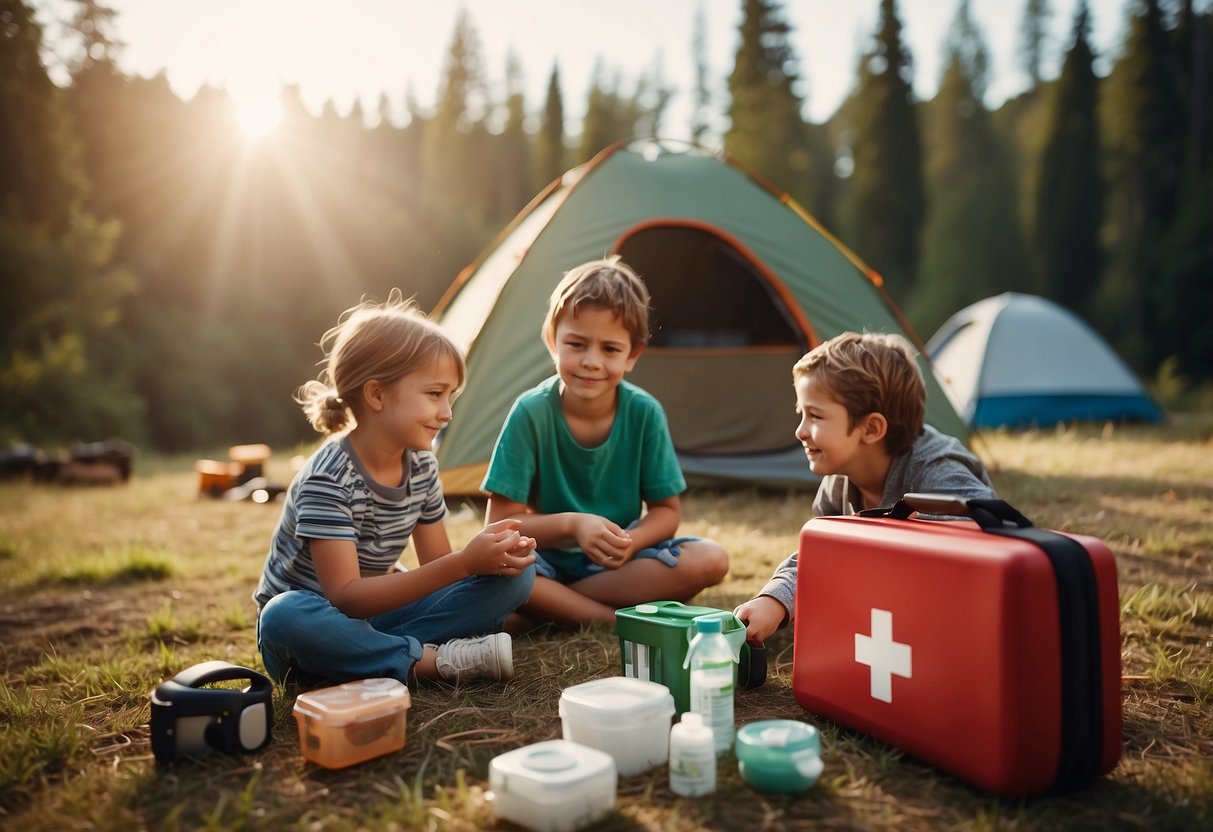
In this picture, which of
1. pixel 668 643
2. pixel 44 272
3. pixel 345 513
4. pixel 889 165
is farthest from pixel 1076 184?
pixel 345 513

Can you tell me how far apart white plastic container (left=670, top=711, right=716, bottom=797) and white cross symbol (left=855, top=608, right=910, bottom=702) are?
0.33 m

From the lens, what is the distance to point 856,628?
1.50m

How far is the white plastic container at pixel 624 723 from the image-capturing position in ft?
4.46

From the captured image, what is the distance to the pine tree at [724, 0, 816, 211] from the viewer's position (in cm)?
1833

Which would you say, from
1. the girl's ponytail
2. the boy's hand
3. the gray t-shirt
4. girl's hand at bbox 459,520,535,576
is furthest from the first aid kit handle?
the girl's ponytail

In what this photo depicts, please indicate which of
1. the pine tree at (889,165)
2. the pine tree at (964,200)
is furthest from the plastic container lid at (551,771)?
the pine tree at (889,165)

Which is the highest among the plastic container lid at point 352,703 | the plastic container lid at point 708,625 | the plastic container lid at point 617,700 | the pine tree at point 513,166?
the pine tree at point 513,166

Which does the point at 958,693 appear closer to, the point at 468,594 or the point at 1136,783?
the point at 1136,783

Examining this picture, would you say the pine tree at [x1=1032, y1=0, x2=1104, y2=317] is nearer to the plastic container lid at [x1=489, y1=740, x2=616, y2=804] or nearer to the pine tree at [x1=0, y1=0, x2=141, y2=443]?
the pine tree at [x1=0, y1=0, x2=141, y2=443]

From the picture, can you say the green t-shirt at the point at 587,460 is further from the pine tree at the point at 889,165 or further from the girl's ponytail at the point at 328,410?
the pine tree at the point at 889,165

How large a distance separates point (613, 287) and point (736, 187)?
2713 mm

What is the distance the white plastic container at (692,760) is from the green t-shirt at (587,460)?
3.34ft

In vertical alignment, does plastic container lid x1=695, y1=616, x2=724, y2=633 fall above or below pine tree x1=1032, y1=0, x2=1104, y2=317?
below

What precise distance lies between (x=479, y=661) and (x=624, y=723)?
572 mm
